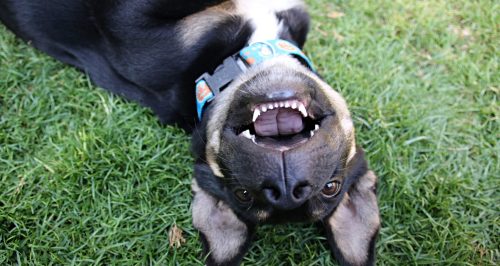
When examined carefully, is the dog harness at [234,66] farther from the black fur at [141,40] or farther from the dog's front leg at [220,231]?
the dog's front leg at [220,231]

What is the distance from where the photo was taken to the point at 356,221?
3006 millimetres

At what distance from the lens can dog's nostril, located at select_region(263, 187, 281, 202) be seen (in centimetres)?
238

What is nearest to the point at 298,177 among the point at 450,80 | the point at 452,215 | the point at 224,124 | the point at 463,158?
the point at 224,124

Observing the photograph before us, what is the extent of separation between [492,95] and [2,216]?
12.9 feet

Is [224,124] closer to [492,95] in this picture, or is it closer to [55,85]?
[55,85]

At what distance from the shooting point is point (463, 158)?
3.79m

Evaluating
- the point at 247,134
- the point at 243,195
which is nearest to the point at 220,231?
the point at 243,195

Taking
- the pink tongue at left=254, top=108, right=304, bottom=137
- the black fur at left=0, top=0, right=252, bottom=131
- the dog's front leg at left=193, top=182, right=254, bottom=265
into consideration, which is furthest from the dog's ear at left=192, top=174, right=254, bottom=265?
the black fur at left=0, top=0, right=252, bottom=131

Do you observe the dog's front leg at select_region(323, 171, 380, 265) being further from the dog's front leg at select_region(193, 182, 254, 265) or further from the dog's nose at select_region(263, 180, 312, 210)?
the dog's nose at select_region(263, 180, 312, 210)

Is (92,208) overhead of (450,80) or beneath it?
beneath

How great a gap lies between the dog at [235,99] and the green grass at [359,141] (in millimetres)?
290

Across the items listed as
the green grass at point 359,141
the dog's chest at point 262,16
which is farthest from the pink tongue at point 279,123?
the green grass at point 359,141

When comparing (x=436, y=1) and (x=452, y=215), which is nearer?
(x=452, y=215)

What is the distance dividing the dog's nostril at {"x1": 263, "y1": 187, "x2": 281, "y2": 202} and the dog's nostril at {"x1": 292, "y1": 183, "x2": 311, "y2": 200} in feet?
0.28
